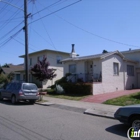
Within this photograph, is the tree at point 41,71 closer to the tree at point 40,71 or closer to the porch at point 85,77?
the tree at point 40,71

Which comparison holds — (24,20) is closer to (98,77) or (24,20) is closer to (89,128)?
(98,77)

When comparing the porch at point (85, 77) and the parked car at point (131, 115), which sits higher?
the porch at point (85, 77)

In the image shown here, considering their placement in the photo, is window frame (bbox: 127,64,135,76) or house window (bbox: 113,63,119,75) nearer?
house window (bbox: 113,63,119,75)

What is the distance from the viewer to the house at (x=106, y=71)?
21516mm

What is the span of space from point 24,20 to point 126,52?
51.1 ft

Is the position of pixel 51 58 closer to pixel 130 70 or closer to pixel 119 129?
pixel 130 70

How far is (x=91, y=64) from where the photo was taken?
23203 millimetres

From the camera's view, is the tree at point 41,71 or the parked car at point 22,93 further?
the tree at point 41,71

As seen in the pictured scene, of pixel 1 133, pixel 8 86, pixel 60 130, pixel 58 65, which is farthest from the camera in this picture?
pixel 58 65

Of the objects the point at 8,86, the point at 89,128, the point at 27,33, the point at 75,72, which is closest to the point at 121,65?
the point at 75,72

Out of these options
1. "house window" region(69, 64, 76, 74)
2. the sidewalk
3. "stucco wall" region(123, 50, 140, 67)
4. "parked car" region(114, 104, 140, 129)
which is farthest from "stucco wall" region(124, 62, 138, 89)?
"parked car" region(114, 104, 140, 129)

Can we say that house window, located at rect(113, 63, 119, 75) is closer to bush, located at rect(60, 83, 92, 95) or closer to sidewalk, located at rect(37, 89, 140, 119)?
bush, located at rect(60, 83, 92, 95)

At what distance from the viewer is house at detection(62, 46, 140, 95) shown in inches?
847

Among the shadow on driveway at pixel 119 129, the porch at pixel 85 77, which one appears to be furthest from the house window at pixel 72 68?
the shadow on driveway at pixel 119 129
